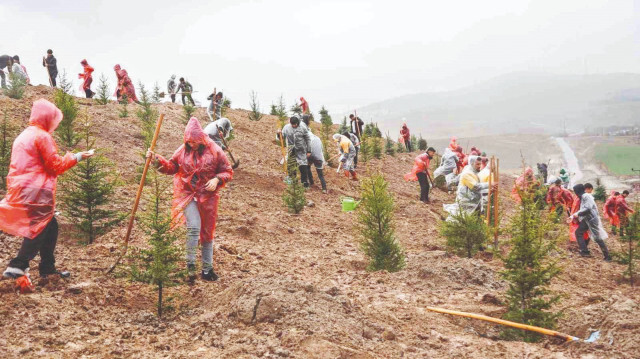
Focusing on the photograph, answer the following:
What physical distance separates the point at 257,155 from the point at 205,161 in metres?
9.07

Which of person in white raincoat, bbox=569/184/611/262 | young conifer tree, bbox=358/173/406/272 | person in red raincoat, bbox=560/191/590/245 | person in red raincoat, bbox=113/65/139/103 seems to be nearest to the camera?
young conifer tree, bbox=358/173/406/272

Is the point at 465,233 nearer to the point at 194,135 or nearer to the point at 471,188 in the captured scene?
the point at 471,188

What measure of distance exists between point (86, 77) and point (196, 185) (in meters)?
15.1

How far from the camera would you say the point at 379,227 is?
20.0ft

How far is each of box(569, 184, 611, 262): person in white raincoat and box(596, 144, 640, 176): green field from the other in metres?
63.7

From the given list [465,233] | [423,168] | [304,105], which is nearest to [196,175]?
[465,233]

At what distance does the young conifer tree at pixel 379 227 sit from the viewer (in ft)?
19.9

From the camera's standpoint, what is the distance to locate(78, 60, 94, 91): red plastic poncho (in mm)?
16828

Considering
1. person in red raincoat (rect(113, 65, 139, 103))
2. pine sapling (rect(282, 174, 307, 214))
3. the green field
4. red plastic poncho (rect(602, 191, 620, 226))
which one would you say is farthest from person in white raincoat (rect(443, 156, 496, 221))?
the green field

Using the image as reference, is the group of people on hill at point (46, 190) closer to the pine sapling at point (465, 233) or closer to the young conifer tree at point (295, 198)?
the pine sapling at point (465, 233)

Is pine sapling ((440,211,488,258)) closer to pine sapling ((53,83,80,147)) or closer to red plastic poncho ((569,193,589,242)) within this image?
red plastic poncho ((569,193,589,242))

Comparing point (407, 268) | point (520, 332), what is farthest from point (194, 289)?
point (520, 332)

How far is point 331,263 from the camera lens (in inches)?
260

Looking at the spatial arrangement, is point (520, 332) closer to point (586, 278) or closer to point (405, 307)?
point (405, 307)
